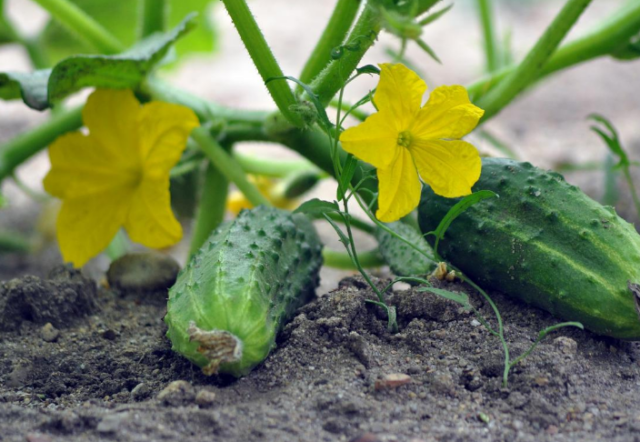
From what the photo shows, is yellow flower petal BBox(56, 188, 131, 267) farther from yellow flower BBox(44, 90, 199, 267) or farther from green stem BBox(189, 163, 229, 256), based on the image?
green stem BBox(189, 163, 229, 256)

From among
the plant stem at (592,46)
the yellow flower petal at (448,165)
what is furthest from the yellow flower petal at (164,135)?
the plant stem at (592,46)

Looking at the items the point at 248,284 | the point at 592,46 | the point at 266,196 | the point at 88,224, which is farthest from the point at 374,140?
the point at 266,196

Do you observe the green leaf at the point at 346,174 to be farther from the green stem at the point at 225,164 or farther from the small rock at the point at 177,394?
the green stem at the point at 225,164

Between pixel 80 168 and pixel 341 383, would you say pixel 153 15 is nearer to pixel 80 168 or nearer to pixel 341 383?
pixel 80 168

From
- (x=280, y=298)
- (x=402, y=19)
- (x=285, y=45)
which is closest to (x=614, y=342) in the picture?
(x=280, y=298)

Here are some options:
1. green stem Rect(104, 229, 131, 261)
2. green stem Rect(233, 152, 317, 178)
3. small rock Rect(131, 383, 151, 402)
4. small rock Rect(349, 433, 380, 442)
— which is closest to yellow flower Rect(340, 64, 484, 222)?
small rock Rect(349, 433, 380, 442)

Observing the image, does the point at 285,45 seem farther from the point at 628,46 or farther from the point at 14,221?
the point at 628,46
